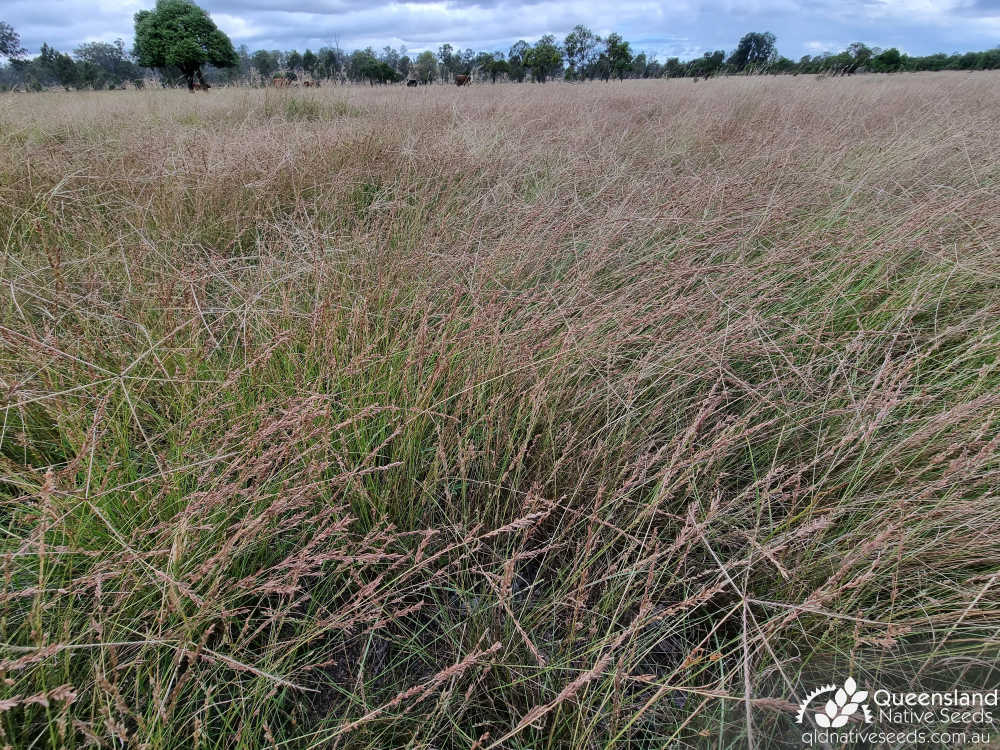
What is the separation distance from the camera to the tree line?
7527 mm

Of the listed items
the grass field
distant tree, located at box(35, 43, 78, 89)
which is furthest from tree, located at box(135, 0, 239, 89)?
the grass field

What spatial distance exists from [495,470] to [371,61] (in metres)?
49.7

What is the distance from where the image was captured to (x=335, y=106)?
5.70m

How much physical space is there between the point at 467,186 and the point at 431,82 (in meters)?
7.34

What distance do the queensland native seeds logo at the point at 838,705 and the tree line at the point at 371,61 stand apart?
7494 mm

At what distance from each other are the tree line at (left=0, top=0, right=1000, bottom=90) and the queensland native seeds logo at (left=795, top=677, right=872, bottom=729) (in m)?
7.49

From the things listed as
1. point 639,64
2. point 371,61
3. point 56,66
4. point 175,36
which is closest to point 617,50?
point 639,64

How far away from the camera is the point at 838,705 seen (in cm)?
83

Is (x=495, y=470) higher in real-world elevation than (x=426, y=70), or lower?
lower

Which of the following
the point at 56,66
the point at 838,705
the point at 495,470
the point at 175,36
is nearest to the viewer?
the point at 838,705

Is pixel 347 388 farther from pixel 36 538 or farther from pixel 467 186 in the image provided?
pixel 467 186

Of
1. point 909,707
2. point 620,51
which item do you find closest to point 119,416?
point 909,707

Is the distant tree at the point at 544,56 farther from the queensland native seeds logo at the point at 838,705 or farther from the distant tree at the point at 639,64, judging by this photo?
the queensland native seeds logo at the point at 838,705

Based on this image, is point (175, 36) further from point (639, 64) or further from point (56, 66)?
point (639, 64)
